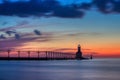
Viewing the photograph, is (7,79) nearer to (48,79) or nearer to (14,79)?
(14,79)

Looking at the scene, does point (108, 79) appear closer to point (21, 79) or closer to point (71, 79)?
point (71, 79)

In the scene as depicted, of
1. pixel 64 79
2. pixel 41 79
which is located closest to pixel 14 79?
pixel 41 79

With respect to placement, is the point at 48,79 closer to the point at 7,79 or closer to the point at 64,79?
the point at 64,79

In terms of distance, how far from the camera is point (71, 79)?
78.1 metres

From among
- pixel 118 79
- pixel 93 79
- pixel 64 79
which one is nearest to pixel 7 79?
pixel 64 79

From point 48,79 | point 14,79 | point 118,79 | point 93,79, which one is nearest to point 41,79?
point 48,79

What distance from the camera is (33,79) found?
258ft

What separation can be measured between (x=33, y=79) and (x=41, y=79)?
81.9 inches

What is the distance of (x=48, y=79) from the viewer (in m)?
78.4

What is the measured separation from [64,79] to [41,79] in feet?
17.2

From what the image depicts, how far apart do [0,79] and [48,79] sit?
10.8 meters

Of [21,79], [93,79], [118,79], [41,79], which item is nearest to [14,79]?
[21,79]

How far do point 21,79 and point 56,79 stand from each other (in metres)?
8.37

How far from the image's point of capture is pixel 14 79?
80.0 m
